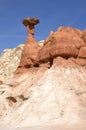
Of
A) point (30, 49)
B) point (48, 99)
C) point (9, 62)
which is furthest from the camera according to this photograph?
point (9, 62)

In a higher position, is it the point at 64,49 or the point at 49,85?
the point at 64,49

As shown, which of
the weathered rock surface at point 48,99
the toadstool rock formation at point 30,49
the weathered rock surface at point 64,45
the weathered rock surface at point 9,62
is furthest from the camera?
the weathered rock surface at point 9,62

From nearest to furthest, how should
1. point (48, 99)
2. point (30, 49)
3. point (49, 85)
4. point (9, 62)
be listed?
1. point (48, 99)
2. point (49, 85)
3. point (30, 49)
4. point (9, 62)

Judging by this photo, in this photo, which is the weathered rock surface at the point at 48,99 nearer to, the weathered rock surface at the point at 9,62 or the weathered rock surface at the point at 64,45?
the weathered rock surface at the point at 64,45

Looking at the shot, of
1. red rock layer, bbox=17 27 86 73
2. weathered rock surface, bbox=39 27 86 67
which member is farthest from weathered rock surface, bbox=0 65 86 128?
weathered rock surface, bbox=39 27 86 67

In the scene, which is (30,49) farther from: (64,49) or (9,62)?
(9,62)

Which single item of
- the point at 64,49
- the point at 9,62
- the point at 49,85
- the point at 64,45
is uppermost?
the point at 9,62

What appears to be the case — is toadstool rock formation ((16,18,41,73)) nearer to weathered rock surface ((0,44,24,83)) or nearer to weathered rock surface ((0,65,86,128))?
weathered rock surface ((0,65,86,128))

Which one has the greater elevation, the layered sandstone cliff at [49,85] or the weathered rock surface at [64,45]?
the weathered rock surface at [64,45]

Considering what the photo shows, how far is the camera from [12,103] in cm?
6012

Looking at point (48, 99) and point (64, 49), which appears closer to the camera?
point (48, 99)

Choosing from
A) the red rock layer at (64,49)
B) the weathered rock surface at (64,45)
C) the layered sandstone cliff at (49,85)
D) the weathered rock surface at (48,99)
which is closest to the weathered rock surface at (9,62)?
the layered sandstone cliff at (49,85)

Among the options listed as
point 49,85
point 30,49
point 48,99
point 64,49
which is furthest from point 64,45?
point 48,99

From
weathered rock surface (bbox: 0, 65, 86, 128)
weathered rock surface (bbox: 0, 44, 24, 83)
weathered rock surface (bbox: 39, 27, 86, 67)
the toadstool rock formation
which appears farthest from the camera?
weathered rock surface (bbox: 0, 44, 24, 83)
